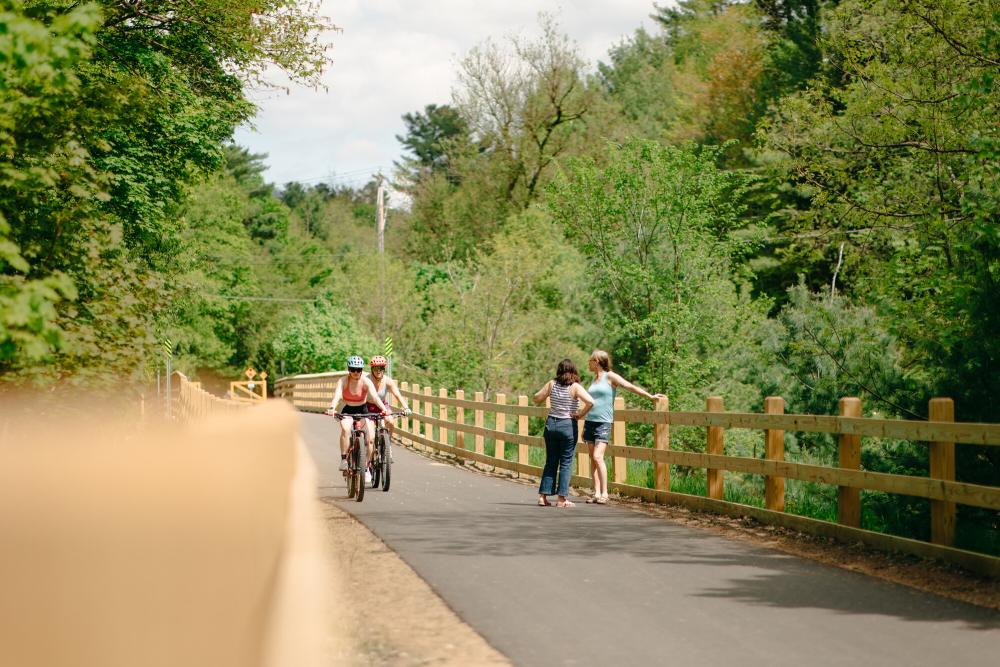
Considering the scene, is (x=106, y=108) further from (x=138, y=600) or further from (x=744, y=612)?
(x=744, y=612)

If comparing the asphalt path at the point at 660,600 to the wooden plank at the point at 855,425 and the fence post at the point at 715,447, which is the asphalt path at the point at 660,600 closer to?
the fence post at the point at 715,447

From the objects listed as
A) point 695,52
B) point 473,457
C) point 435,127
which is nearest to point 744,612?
point 473,457

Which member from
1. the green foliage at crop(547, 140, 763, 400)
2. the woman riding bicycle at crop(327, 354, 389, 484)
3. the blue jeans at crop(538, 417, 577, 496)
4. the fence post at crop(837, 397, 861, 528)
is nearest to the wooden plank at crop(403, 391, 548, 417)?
the woman riding bicycle at crop(327, 354, 389, 484)

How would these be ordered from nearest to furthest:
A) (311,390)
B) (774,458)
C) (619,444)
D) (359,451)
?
(774,458)
(359,451)
(619,444)
(311,390)

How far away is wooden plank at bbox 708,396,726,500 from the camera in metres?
13.5

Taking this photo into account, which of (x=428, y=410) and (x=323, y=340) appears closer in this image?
(x=428, y=410)

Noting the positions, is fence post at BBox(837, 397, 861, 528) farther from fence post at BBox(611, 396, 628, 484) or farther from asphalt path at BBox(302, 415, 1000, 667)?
fence post at BBox(611, 396, 628, 484)

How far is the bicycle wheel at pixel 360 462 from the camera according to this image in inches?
604

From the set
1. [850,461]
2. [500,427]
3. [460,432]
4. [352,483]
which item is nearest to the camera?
[850,461]

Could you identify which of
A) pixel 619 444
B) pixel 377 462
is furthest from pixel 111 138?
pixel 619 444

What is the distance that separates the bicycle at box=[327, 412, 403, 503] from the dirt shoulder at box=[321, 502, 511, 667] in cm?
466

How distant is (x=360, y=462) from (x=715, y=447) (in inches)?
174

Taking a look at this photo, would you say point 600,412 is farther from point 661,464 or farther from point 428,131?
point 428,131

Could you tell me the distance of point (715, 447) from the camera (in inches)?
535
